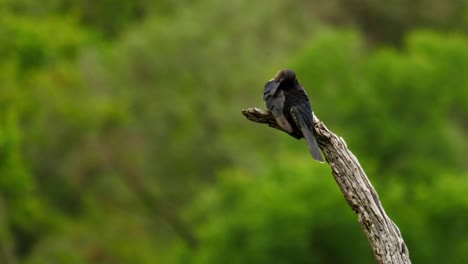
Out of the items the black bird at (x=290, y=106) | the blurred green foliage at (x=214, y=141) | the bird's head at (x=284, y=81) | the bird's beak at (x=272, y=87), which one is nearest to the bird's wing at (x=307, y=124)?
the black bird at (x=290, y=106)

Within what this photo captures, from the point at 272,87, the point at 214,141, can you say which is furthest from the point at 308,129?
the point at 214,141

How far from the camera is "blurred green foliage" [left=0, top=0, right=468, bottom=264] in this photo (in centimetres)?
3316

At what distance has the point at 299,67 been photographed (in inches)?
1563

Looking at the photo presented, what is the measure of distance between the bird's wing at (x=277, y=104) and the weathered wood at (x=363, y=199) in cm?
18

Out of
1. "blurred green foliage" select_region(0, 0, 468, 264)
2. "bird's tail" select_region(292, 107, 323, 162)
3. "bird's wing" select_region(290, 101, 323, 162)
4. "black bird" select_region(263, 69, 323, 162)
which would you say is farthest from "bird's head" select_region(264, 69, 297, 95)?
"blurred green foliage" select_region(0, 0, 468, 264)

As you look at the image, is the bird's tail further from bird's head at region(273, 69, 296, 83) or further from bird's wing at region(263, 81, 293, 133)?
bird's head at region(273, 69, 296, 83)

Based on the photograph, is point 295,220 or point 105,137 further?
point 105,137

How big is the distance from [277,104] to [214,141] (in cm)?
2911

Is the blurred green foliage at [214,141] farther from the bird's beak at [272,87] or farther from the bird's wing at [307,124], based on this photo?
the bird's wing at [307,124]

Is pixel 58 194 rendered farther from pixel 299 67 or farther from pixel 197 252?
pixel 299 67

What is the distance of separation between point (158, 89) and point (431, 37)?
1187 centimetres

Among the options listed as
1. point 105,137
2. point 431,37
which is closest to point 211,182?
point 105,137

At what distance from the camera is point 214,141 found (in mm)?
37844

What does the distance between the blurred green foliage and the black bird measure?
21605mm
